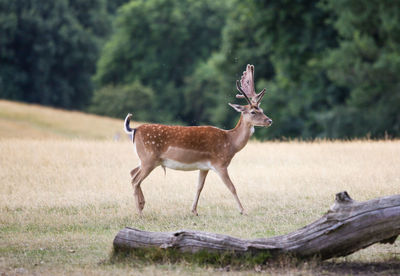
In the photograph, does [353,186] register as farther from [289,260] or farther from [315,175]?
[289,260]

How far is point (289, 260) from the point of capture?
282 inches

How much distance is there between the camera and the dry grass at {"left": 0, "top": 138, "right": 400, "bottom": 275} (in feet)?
26.7

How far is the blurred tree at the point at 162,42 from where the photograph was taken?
5369cm

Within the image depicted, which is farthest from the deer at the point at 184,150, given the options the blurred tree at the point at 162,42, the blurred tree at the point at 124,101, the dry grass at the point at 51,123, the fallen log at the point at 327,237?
the blurred tree at the point at 162,42

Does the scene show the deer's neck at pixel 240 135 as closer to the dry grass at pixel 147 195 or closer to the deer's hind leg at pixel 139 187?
the dry grass at pixel 147 195

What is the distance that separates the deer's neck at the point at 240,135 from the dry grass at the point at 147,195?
1041 millimetres

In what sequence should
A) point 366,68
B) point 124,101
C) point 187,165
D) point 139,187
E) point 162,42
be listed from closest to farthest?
point 187,165 < point 139,187 < point 366,68 < point 124,101 < point 162,42

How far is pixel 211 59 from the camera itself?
46.5 meters

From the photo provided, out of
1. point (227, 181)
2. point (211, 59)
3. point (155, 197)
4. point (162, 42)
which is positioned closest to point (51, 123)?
point (211, 59)

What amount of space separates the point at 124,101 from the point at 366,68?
24569mm

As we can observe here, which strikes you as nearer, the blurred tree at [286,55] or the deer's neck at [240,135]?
the deer's neck at [240,135]

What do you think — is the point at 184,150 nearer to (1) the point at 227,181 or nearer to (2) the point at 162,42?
(1) the point at 227,181

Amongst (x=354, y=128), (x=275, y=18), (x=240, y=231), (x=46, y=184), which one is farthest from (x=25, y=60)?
(x=240, y=231)

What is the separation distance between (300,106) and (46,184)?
25045mm
